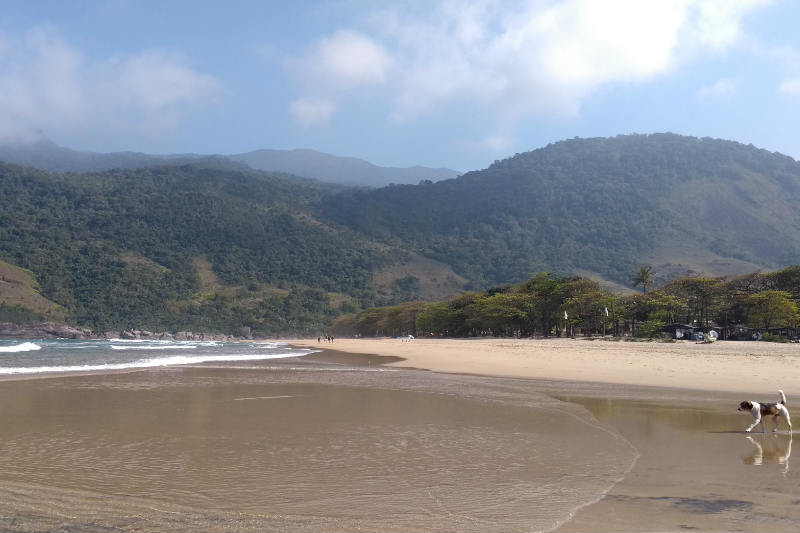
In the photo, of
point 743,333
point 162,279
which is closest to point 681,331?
point 743,333

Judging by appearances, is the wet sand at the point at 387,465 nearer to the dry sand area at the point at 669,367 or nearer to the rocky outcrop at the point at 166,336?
the dry sand area at the point at 669,367

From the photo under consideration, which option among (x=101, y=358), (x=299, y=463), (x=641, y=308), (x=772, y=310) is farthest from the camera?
(x=641, y=308)

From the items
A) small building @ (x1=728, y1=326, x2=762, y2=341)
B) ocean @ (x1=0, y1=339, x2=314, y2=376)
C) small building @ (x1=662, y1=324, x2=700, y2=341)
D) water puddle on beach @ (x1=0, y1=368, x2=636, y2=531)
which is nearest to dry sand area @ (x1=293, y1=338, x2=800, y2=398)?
water puddle on beach @ (x1=0, y1=368, x2=636, y2=531)

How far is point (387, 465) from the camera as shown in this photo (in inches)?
325

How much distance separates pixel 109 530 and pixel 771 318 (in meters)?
58.7

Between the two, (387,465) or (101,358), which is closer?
(387,465)

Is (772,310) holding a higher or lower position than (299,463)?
higher

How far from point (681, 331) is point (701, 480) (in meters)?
51.1

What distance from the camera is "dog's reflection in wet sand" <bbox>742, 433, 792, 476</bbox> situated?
8.50 m

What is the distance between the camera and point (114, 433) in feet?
34.5

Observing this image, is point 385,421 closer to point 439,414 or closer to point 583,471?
point 439,414

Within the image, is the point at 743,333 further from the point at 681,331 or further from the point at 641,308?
the point at 641,308

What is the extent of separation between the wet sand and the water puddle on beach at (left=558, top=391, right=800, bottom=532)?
0.03 m

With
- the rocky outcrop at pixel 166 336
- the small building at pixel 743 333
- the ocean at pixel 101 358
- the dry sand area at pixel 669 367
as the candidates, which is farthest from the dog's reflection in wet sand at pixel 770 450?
the rocky outcrop at pixel 166 336
